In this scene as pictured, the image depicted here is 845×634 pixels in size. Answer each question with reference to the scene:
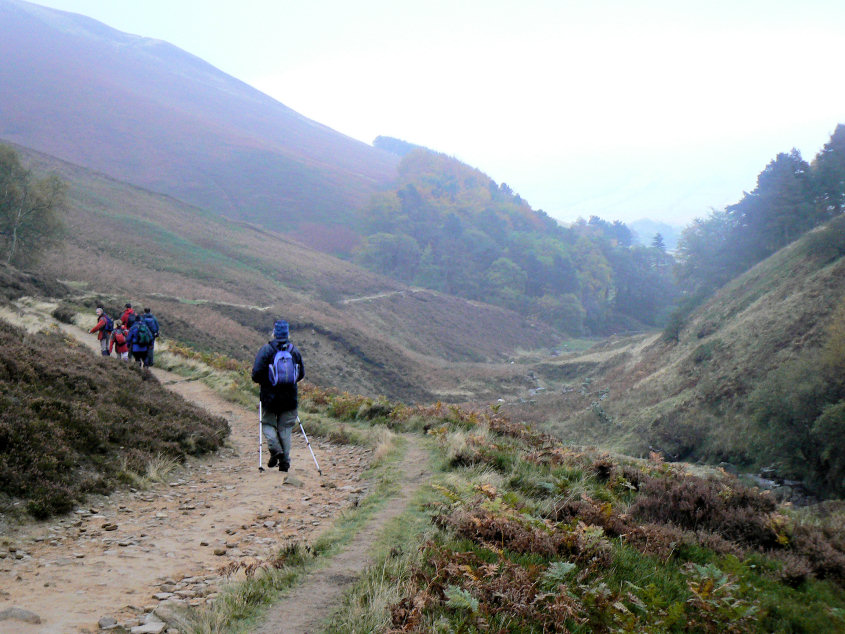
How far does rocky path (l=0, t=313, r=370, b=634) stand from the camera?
441 centimetres

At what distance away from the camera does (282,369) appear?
820 cm

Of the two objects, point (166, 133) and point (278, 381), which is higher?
point (166, 133)

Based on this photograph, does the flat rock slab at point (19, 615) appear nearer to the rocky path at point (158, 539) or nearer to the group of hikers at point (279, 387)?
the rocky path at point (158, 539)

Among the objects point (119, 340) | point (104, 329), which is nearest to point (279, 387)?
point (119, 340)

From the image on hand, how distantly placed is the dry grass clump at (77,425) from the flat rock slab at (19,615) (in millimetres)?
2426

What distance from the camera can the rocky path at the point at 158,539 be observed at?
4414mm

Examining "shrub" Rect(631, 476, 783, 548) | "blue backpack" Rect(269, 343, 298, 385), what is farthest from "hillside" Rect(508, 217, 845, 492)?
"blue backpack" Rect(269, 343, 298, 385)

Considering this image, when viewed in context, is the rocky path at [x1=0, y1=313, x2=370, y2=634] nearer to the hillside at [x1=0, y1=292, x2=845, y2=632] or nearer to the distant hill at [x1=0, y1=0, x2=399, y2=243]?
the hillside at [x1=0, y1=292, x2=845, y2=632]

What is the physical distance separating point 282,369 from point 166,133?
120 m

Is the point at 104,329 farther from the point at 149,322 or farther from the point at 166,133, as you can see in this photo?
the point at 166,133

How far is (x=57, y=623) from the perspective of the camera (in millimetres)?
3998

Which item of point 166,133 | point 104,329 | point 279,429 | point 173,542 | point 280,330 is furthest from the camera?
point 166,133

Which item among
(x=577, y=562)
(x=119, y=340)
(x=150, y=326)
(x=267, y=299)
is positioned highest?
(x=577, y=562)

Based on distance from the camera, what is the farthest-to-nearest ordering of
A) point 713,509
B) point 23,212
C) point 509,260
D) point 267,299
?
point 509,260
point 267,299
point 23,212
point 713,509
